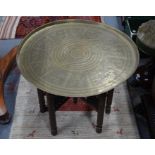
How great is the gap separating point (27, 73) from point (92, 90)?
1.11 ft

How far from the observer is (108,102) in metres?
1.75

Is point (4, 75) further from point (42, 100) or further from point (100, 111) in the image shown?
point (100, 111)

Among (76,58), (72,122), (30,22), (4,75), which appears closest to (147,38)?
(76,58)

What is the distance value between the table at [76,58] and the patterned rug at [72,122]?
252 mm

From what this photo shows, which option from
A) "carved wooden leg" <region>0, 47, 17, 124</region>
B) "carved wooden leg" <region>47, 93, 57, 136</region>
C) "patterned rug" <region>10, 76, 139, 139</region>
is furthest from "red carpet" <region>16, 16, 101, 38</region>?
"carved wooden leg" <region>47, 93, 57, 136</region>

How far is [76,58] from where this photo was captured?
1.46 meters

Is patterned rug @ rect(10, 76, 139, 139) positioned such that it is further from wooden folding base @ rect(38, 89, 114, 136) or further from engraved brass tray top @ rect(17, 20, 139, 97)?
engraved brass tray top @ rect(17, 20, 139, 97)

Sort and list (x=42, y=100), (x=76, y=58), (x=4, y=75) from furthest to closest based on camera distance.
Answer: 1. (x=4, y=75)
2. (x=42, y=100)
3. (x=76, y=58)

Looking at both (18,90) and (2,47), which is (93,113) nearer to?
(18,90)

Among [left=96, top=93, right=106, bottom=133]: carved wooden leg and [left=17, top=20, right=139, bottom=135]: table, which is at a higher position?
[left=17, top=20, right=139, bottom=135]: table

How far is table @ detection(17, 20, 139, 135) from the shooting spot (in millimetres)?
1330

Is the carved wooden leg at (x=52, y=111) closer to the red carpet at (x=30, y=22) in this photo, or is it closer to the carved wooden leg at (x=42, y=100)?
the carved wooden leg at (x=42, y=100)

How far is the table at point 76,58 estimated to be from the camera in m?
1.33

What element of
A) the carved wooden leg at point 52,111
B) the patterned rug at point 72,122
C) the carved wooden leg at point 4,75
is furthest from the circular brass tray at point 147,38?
the carved wooden leg at point 4,75
